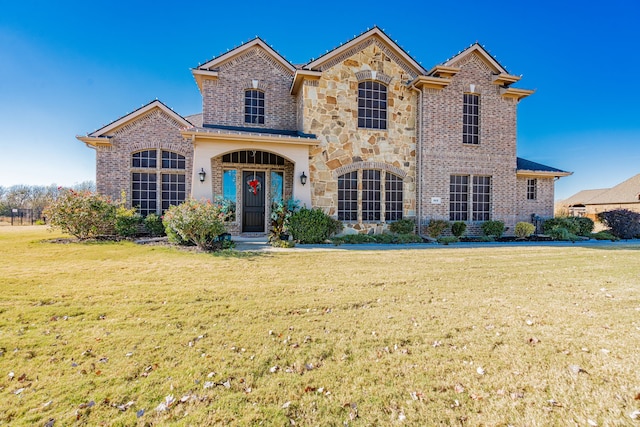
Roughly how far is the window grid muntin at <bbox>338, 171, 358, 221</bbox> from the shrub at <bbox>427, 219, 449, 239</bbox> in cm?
328

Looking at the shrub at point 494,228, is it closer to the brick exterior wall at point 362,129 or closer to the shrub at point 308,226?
the brick exterior wall at point 362,129

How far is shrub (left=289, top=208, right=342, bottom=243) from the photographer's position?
421 inches

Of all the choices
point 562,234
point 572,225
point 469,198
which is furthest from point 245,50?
point 572,225

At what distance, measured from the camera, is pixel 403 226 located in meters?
12.7

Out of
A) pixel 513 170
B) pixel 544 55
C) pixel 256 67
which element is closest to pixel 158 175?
pixel 256 67

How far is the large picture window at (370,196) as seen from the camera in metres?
12.7

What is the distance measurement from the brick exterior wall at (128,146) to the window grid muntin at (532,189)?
55.5ft

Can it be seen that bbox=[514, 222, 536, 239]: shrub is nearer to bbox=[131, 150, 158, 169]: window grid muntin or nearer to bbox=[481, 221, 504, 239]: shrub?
bbox=[481, 221, 504, 239]: shrub

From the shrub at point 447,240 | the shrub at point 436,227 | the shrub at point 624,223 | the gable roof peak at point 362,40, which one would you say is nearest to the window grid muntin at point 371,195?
the shrub at point 436,227

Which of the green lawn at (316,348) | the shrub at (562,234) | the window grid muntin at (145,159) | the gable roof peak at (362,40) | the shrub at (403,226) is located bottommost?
the green lawn at (316,348)

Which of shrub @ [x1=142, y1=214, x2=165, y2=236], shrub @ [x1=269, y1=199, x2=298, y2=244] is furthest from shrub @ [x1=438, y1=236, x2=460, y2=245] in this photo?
Answer: shrub @ [x1=142, y1=214, x2=165, y2=236]

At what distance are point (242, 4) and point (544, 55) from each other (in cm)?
1801

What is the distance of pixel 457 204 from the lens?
13.6m

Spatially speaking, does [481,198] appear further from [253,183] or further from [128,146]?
[128,146]
